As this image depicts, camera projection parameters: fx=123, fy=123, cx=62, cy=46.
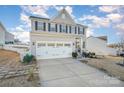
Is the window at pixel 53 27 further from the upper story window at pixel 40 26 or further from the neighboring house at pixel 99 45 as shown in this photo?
the neighboring house at pixel 99 45

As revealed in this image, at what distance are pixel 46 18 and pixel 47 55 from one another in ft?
10.7

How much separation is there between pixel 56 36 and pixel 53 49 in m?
1.27

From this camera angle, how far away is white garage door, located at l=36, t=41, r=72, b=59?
1041 cm

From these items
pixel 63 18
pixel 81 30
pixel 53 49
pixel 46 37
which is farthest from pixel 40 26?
pixel 81 30

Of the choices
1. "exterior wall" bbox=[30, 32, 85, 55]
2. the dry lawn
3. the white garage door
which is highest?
"exterior wall" bbox=[30, 32, 85, 55]

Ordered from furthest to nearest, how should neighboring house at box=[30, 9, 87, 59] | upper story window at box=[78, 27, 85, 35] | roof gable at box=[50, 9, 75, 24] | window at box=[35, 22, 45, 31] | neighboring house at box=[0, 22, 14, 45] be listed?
upper story window at box=[78, 27, 85, 35] → neighboring house at box=[0, 22, 14, 45] → roof gable at box=[50, 9, 75, 24] → window at box=[35, 22, 45, 31] → neighboring house at box=[30, 9, 87, 59]

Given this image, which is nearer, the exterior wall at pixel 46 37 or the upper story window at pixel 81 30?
the exterior wall at pixel 46 37

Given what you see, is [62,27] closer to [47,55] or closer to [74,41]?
[74,41]

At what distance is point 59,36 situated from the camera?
11500 mm

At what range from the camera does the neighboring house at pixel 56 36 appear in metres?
10.4

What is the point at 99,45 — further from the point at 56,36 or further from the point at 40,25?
the point at 40,25

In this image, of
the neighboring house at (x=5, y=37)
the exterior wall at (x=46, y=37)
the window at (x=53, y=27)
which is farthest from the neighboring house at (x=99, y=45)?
the neighboring house at (x=5, y=37)

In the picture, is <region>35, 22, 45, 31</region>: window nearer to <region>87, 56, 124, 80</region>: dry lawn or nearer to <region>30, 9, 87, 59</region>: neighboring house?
<region>30, 9, 87, 59</region>: neighboring house

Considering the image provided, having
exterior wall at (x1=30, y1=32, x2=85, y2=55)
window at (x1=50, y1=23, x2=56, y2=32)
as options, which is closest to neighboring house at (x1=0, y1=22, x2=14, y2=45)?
exterior wall at (x1=30, y1=32, x2=85, y2=55)
